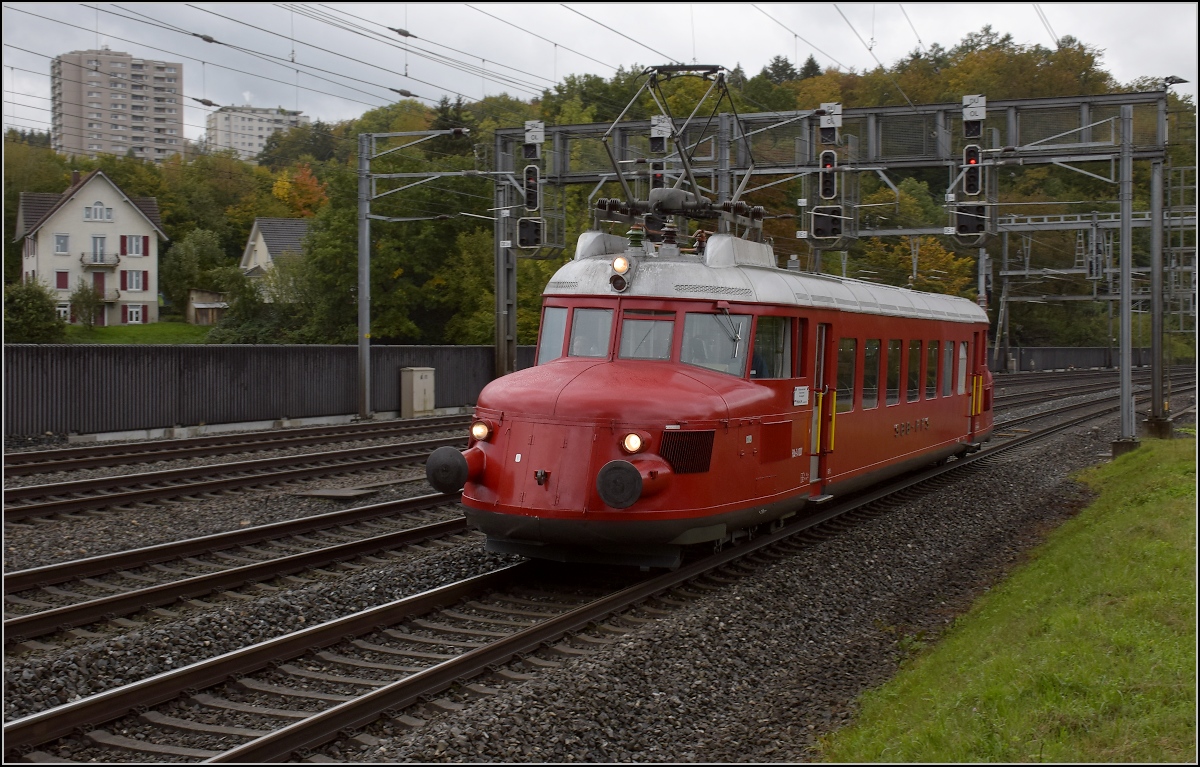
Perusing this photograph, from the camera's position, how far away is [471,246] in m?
51.4

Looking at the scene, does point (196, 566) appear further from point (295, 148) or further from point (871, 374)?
point (295, 148)

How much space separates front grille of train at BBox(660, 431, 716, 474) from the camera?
32.9 feet

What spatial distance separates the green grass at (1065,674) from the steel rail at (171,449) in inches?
587

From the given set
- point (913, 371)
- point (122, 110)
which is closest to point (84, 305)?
point (913, 371)

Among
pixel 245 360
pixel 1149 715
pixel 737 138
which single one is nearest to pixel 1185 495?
pixel 1149 715

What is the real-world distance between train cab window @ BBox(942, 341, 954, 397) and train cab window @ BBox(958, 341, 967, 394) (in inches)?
25.5

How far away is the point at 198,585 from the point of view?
1005 cm

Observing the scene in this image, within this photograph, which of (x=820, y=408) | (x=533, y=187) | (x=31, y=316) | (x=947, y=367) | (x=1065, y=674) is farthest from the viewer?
(x=31, y=316)

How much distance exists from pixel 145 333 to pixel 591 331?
58993 millimetres

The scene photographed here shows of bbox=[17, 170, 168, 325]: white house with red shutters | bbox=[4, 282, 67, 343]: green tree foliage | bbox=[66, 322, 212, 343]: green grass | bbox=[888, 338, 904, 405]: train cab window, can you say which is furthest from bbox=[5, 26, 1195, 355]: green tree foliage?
bbox=[888, 338, 904, 405]: train cab window

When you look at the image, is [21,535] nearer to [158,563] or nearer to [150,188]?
[158,563]

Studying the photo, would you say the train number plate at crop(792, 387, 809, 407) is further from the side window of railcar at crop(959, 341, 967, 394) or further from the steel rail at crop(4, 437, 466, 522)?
the steel rail at crop(4, 437, 466, 522)

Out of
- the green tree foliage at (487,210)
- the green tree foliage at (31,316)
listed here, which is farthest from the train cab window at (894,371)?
the green tree foliage at (31,316)

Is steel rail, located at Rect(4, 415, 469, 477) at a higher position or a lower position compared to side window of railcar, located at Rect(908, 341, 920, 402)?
lower
